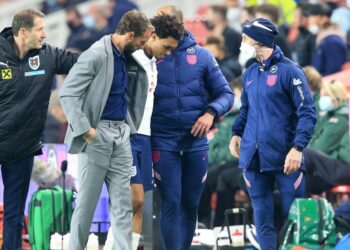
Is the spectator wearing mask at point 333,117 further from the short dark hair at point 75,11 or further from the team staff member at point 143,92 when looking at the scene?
the short dark hair at point 75,11

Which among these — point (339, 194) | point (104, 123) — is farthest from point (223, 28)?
point (104, 123)

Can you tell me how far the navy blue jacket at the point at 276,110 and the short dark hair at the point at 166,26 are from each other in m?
0.75

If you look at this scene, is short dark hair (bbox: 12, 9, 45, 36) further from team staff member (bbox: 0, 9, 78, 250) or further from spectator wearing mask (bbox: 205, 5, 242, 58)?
spectator wearing mask (bbox: 205, 5, 242, 58)

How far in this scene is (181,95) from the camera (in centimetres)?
1109

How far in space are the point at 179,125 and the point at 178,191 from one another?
21.7 inches

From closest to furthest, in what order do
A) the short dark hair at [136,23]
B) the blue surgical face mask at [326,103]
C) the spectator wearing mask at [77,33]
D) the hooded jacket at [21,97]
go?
1. the short dark hair at [136,23]
2. the hooded jacket at [21,97]
3. the blue surgical face mask at [326,103]
4. the spectator wearing mask at [77,33]

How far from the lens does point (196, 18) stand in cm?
1980

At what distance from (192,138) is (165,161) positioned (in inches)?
12.1

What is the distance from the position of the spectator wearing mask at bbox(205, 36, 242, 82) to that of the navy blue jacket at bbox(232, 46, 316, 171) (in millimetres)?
4535

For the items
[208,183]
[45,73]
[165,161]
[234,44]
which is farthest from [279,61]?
[234,44]

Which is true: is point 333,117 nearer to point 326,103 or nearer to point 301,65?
point 326,103

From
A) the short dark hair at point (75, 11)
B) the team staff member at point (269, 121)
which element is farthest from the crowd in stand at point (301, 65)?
the team staff member at point (269, 121)

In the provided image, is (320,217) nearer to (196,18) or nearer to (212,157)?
(212,157)

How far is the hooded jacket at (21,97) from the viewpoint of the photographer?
435 inches
